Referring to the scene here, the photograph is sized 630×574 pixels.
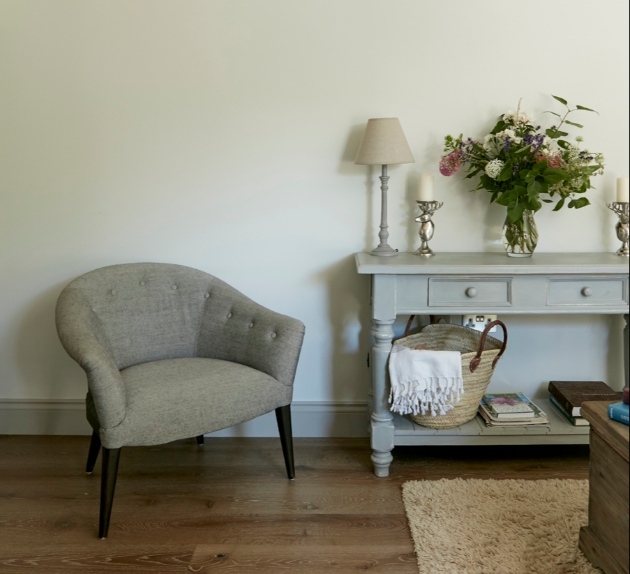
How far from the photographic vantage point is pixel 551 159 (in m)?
2.38

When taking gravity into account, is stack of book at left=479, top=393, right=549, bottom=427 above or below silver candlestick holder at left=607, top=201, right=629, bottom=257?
below

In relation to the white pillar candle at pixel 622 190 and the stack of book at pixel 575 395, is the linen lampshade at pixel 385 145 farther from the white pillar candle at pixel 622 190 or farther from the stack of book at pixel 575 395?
the stack of book at pixel 575 395

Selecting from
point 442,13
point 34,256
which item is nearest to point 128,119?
point 34,256

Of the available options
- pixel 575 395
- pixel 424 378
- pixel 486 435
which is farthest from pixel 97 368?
pixel 575 395

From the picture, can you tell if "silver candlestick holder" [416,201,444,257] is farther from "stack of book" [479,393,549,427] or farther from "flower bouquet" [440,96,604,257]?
"stack of book" [479,393,549,427]

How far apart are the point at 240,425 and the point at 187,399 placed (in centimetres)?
74

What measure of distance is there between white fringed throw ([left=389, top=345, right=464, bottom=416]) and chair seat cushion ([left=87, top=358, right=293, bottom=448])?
385 millimetres

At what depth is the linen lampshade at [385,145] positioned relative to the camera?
2.42 m

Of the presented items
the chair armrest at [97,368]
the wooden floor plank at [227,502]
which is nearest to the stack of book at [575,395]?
the wooden floor plank at [227,502]

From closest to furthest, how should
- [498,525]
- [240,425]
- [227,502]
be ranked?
[498,525]
[227,502]
[240,425]

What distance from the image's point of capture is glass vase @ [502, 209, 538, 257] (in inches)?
99.1

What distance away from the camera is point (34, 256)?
9.11 ft

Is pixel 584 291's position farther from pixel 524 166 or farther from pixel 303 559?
pixel 303 559

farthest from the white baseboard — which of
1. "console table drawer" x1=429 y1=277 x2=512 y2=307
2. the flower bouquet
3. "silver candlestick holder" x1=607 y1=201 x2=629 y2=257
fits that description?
"silver candlestick holder" x1=607 y1=201 x2=629 y2=257
